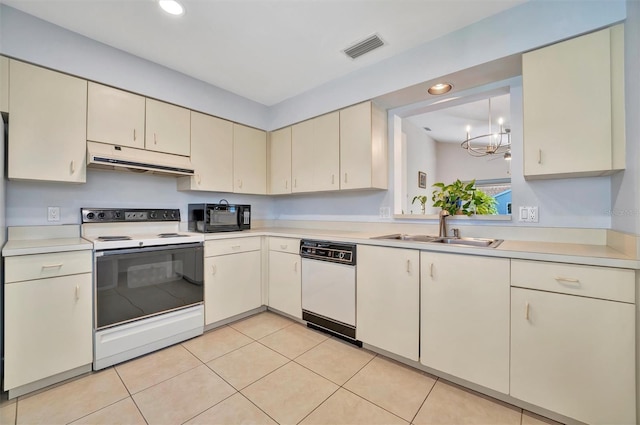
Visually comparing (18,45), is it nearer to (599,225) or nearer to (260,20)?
(260,20)

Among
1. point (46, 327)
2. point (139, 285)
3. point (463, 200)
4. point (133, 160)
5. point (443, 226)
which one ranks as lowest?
point (46, 327)

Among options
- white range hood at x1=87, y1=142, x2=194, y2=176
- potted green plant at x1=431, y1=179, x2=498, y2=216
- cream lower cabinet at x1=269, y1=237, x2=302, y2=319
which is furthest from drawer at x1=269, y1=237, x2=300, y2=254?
potted green plant at x1=431, y1=179, x2=498, y2=216

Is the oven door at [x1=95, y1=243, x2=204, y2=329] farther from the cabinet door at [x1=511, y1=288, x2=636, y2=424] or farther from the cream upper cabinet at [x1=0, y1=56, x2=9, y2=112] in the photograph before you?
the cabinet door at [x1=511, y1=288, x2=636, y2=424]

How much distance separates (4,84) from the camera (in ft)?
5.75

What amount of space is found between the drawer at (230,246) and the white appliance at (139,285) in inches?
3.2

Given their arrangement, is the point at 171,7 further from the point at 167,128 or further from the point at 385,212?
the point at 385,212

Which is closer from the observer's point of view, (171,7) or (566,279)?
(566,279)

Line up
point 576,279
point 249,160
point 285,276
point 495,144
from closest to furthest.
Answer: point 576,279, point 285,276, point 249,160, point 495,144

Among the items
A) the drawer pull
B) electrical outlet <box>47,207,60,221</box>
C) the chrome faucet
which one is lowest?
the drawer pull

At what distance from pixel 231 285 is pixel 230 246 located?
15.4 inches

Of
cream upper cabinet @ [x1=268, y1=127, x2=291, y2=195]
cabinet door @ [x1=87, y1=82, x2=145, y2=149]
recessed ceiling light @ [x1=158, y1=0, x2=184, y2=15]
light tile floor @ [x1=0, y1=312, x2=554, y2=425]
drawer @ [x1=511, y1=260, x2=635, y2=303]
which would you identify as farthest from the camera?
cream upper cabinet @ [x1=268, y1=127, x2=291, y2=195]

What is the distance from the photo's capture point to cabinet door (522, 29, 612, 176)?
58.5 inches

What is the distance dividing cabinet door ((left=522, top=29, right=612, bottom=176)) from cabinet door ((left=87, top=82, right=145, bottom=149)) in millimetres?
3029

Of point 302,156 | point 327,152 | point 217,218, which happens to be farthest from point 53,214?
point 327,152
